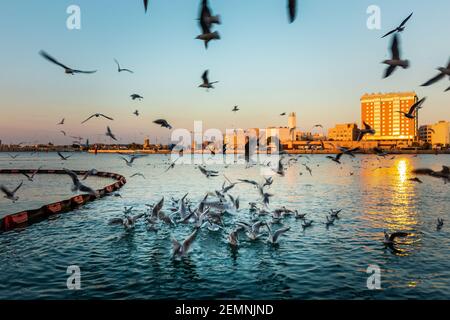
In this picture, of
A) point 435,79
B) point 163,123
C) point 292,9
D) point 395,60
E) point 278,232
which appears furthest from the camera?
point 278,232

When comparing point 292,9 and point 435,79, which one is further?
point 435,79

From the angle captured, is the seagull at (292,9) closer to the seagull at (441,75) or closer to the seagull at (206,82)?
the seagull at (441,75)

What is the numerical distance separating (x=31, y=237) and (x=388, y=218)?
21.1m

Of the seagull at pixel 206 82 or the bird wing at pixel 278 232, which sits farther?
the bird wing at pixel 278 232

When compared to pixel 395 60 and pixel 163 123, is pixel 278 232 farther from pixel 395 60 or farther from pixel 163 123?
pixel 395 60

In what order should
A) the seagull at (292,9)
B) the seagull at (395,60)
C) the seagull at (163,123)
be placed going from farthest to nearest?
the seagull at (163,123) → the seagull at (395,60) → the seagull at (292,9)

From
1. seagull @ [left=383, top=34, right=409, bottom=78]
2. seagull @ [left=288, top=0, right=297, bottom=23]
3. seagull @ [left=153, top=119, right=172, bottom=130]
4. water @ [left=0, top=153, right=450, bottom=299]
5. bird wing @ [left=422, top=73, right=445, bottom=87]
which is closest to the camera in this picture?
seagull @ [left=288, top=0, right=297, bottom=23]

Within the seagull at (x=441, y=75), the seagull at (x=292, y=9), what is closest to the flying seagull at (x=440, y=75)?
the seagull at (x=441, y=75)

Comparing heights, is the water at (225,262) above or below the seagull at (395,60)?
below

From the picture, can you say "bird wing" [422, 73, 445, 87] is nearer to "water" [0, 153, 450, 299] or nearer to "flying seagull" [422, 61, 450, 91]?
"flying seagull" [422, 61, 450, 91]

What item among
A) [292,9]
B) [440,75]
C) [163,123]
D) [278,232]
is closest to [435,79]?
[440,75]

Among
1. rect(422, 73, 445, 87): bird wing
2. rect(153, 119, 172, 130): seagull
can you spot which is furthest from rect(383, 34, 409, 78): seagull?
rect(153, 119, 172, 130): seagull

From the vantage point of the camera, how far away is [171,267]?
12922 mm
